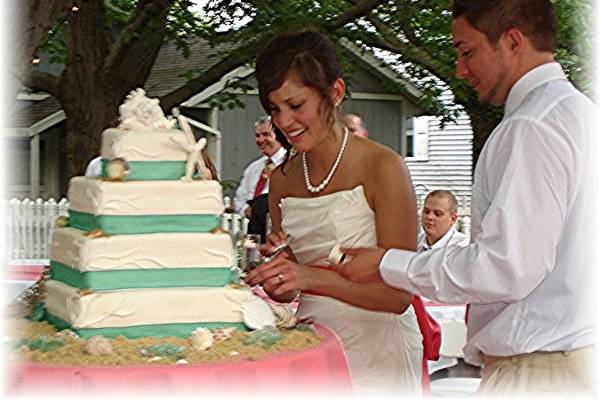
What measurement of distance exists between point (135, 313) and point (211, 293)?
0.22 m

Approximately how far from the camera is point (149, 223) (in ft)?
8.98

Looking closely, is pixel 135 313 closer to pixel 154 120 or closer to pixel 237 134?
pixel 154 120

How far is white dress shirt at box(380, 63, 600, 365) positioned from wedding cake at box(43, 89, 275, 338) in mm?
600

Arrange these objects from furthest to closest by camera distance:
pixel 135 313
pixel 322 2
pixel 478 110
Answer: pixel 478 110 → pixel 322 2 → pixel 135 313

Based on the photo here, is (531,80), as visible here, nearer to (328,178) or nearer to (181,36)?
(328,178)

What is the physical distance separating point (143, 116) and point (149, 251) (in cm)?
45

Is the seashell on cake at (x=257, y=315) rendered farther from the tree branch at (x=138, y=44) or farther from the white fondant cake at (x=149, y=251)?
the tree branch at (x=138, y=44)

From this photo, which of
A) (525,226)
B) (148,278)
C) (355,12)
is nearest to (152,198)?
(148,278)

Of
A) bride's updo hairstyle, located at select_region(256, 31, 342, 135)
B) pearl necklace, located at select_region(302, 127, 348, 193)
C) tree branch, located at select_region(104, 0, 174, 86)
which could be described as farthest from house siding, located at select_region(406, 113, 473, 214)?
bride's updo hairstyle, located at select_region(256, 31, 342, 135)

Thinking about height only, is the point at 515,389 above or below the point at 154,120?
below

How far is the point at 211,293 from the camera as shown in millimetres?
2752

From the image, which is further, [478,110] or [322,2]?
[478,110]

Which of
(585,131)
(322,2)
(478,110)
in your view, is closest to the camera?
(585,131)

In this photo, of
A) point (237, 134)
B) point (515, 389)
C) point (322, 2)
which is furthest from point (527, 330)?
point (237, 134)
